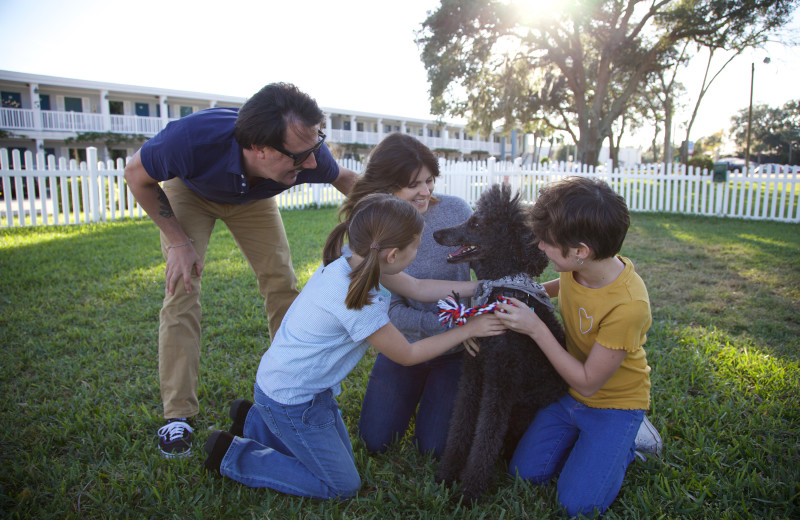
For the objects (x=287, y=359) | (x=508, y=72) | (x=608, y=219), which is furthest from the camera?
(x=508, y=72)

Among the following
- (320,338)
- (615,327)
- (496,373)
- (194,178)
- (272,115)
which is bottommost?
(496,373)

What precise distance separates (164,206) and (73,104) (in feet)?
112

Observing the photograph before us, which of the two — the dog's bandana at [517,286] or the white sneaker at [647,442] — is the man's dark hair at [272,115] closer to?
the dog's bandana at [517,286]

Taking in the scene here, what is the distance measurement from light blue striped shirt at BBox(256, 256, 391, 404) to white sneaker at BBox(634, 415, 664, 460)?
1.47 meters

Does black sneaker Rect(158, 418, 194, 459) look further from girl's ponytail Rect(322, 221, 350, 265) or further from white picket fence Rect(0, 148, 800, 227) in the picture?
white picket fence Rect(0, 148, 800, 227)

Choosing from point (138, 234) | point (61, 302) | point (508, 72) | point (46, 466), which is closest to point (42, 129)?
point (138, 234)

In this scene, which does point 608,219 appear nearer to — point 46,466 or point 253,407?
point 253,407

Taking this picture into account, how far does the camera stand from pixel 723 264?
21.5 ft

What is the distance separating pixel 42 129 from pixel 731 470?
33.4 m

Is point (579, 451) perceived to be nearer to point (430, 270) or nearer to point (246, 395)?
point (430, 270)

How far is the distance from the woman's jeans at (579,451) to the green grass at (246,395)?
0.30ft

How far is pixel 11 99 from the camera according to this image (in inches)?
1061

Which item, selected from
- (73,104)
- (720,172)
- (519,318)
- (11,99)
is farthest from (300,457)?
(73,104)

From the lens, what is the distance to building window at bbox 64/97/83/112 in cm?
2917
